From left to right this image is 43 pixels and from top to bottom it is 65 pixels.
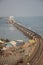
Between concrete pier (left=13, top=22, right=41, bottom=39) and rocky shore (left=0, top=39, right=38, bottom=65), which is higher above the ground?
concrete pier (left=13, top=22, right=41, bottom=39)

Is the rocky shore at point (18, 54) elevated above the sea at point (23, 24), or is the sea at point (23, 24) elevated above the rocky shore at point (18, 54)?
the sea at point (23, 24)

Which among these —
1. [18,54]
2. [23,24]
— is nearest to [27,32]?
[23,24]

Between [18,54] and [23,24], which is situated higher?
[23,24]

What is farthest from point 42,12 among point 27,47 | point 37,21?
point 27,47

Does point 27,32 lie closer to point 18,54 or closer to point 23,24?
point 23,24

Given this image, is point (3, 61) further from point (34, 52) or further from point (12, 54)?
point (34, 52)

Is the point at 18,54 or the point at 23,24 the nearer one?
the point at 18,54

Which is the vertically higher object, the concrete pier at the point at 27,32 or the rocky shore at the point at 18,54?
the concrete pier at the point at 27,32

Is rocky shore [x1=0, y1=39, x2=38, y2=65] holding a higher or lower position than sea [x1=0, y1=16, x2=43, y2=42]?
lower
